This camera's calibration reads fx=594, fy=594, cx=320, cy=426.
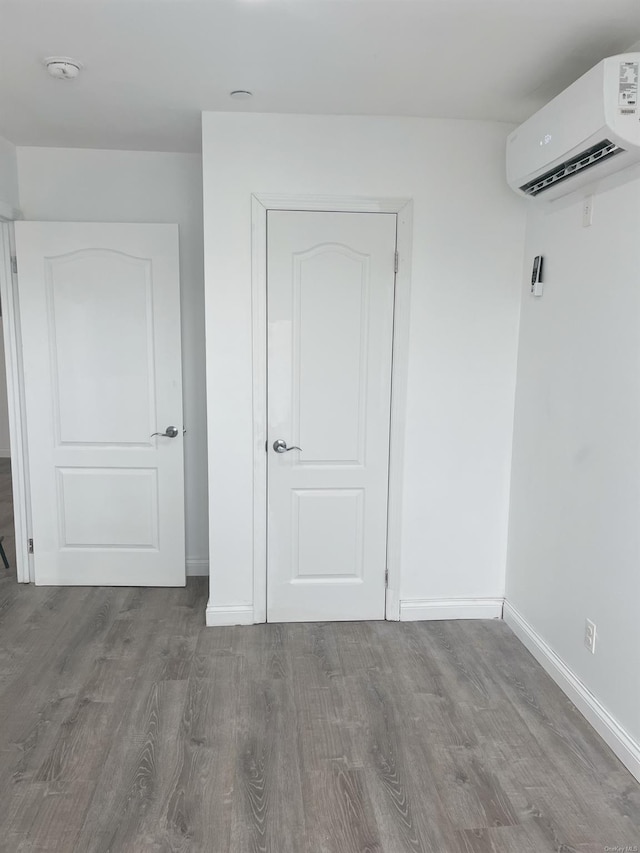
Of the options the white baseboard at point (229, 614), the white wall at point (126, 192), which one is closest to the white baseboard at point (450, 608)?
the white baseboard at point (229, 614)

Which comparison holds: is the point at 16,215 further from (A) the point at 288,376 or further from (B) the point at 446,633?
(B) the point at 446,633

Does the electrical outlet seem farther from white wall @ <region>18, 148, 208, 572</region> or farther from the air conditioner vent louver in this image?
white wall @ <region>18, 148, 208, 572</region>

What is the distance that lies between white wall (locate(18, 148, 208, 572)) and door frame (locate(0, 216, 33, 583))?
23 centimetres

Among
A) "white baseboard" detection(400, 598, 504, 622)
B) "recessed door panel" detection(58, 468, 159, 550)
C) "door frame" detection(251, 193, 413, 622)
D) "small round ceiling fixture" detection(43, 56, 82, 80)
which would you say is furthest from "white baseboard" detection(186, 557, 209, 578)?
"small round ceiling fixture" detection(43, 56, 82, 80)

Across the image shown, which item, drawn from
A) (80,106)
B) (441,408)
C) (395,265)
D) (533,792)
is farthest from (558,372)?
(80,106)

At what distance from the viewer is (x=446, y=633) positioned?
10.0 feet

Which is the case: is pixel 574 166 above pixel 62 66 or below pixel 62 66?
below

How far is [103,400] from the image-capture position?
11.2 feet

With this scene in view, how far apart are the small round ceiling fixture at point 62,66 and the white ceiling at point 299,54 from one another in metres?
0.04

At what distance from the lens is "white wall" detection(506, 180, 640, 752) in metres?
2.11

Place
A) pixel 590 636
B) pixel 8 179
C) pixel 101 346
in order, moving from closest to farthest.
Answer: pixel 590 636 < pixel 8 179 < pixel 101 346

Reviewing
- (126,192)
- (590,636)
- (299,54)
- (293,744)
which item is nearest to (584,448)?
(590,636)

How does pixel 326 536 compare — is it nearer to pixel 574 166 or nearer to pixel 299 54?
pixel 574 166

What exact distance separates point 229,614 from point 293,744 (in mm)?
975
